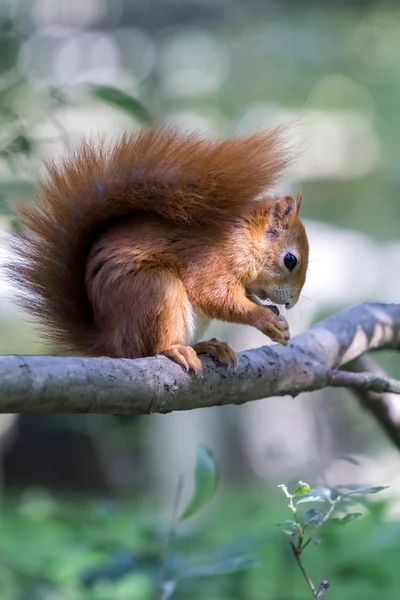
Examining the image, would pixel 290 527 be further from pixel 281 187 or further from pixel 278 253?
pixel 281 187

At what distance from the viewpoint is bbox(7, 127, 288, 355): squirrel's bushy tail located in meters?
1.44

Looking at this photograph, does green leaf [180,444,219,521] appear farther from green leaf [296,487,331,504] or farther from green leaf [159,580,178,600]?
green leaf [296,487,331,504]

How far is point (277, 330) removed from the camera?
1.50 m

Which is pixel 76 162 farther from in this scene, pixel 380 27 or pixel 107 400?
pixel 380 27

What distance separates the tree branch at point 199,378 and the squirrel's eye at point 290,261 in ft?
0.45

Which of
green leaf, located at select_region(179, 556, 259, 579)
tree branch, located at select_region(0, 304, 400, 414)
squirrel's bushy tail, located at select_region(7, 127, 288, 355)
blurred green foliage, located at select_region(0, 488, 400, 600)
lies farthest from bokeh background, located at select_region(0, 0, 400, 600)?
squirrel's bushy tail, located at select_region(7, 127, 288, 355)

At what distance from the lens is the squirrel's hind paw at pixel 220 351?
4.49ft

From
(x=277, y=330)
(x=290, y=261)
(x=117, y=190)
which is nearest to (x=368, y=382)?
(x=277, y=330)

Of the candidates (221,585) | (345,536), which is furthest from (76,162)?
(345,536)

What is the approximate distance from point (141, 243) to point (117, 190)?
107 millimetres

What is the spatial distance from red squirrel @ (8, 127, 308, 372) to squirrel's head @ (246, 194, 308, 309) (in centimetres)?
15

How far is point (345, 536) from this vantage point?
199cm

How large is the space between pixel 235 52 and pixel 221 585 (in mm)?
4751

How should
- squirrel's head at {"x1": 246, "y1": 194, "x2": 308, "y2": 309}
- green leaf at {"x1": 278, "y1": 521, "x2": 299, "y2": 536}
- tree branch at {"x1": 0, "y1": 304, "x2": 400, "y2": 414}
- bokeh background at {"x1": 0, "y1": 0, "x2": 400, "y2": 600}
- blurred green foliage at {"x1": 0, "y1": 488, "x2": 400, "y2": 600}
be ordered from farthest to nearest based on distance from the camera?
bokeh background at {"x1": 0, "y1": 0, "x2": 400, "y2": 600} < squirrel's head at {"x1": 246, "y1": 194, "x2": 308, "y2": 309} < blurred green foliage at {"x1": 0, "y1": 488, "x2": 400, "y2": 600} < green leaf at {"x1": 278, "y1": 521, "x2": 299, "y2": 536} < tree branch at {"x1": 0, "y1": 304, "x2": 400, "y2": 414}
